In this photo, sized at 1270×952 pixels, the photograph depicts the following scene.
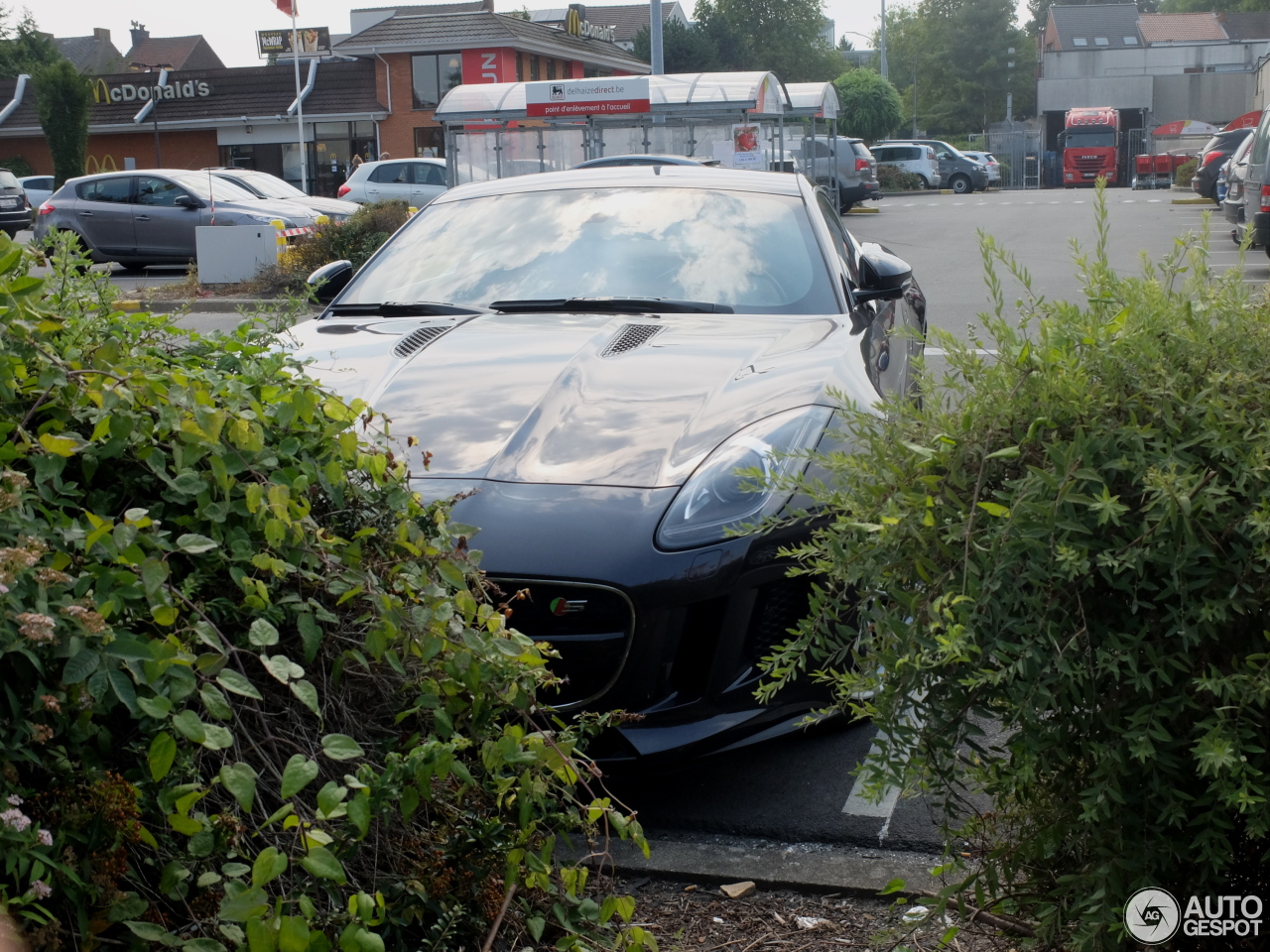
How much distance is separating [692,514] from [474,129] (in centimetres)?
2026

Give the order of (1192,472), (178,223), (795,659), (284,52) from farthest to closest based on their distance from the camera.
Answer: (284,52)
(178,223)
(795,659)
(1192,472)

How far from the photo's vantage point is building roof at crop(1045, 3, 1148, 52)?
280 feet

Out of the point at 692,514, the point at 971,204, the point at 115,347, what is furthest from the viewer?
the point at 971,204

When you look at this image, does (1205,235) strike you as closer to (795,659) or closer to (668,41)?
(795,659)

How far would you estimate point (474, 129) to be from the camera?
72.8 ft

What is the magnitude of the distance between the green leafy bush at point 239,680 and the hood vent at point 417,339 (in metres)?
1.73

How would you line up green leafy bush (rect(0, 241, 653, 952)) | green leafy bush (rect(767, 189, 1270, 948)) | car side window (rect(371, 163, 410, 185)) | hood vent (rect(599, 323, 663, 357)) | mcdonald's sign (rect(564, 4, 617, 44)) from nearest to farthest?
green leafy bush (rect(0, 241, 653, 952)) → green leafy bush (rect(767, 189, 1270, 948)) → hood vent (rect(599, 323, 663, 357)) → car side window (rect(371, 163, 410, 185)) → mcdonald's sign (rect(564, 4, 617, 44))

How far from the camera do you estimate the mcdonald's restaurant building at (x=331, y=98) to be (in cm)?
4591

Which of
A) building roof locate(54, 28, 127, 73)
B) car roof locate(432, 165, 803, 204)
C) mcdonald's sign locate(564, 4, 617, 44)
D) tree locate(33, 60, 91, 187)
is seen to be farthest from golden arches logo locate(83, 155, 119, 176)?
building roof locate(54, 28, 127, 73)

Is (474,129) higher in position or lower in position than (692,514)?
higher

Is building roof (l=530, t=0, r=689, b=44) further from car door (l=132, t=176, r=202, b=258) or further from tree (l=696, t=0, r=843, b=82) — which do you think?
car door (l=132, t=176, r=202, b=258)

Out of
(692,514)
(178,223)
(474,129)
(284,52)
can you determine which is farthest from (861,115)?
(692,514)

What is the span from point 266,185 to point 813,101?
387 inches

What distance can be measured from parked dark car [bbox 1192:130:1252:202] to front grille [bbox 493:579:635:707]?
1258 inches
